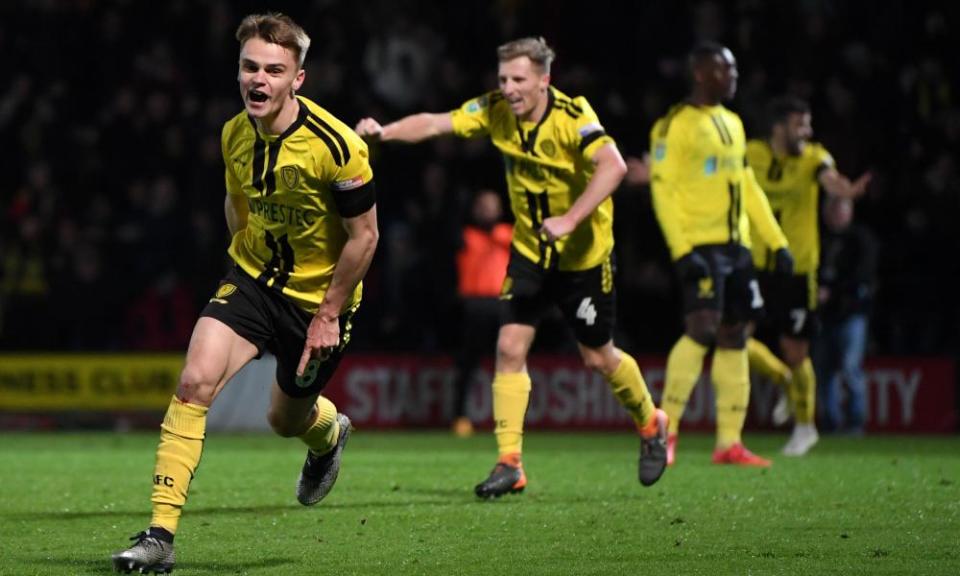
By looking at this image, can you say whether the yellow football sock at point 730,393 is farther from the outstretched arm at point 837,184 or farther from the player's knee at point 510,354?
the player's knee at point 510,354

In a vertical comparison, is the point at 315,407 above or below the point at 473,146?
below

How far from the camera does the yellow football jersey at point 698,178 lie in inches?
412

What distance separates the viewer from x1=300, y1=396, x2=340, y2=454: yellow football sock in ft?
24.3

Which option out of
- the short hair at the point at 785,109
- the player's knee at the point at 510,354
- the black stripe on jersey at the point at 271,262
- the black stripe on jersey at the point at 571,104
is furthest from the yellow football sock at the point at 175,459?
the short hair at the point at 785,109

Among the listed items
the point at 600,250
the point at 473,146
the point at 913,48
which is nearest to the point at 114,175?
the point at 473,146

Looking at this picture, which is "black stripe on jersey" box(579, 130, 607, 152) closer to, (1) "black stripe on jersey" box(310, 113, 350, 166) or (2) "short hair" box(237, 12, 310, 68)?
(1) "black stripe on jersey" box(310, 113, 350, 166)

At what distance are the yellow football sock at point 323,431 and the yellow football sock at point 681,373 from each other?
348 centimetres

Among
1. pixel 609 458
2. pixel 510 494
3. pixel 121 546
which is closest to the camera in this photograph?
pixel 121 546

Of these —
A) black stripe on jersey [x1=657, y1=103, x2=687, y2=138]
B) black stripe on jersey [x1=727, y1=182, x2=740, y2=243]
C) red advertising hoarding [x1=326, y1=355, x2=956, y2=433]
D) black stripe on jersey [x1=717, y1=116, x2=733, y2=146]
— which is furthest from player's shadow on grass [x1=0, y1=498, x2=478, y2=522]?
red advertising hoarding [x1=326, y1=355, x2=956, y2=433]

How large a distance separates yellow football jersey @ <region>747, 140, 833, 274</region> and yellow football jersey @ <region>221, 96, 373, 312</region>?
593cm

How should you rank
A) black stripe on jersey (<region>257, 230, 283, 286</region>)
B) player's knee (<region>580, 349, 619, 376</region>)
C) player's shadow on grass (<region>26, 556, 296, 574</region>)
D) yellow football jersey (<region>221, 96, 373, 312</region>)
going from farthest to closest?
1. player's knee (<region>580, 349, 619, 376</region>)
2. black stripe on jersey (<region>257, 230, 283, 286</region>)
3. yellow football jersey (<region>221, 96, 373, 312</region>)
4. player's shadow on grass (<region>26, 556, 296, 574</region>)

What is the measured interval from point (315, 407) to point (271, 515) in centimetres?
69

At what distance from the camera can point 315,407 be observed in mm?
7336

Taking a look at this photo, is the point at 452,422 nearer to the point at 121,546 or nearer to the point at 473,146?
the point at 473,146
